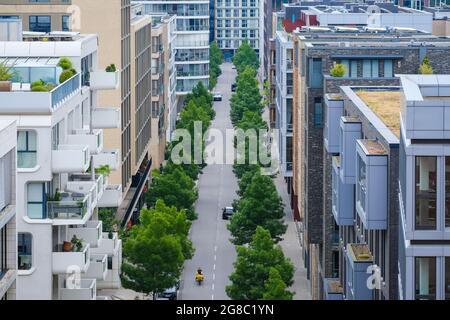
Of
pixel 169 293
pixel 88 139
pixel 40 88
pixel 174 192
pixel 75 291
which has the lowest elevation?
pixel 169 293

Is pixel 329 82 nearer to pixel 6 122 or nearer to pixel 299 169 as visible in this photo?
pixel 299 169

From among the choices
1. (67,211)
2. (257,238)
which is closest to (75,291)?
(67,211)

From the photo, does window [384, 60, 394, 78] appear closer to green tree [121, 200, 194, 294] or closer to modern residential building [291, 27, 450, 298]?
modern residential building [291, 27, 450, 298]

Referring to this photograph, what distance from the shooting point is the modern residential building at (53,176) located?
3806 cm

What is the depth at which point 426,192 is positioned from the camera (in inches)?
1138

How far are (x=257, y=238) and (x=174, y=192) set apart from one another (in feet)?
73.4

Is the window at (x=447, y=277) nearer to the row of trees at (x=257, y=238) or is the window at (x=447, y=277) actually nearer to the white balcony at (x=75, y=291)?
the white balcony at (x=75, y=291)

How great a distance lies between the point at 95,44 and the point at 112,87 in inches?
93.3

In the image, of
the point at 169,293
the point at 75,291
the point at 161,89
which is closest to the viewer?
the point at 75,291

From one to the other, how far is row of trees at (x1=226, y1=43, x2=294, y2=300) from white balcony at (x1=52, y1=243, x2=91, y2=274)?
762 inches

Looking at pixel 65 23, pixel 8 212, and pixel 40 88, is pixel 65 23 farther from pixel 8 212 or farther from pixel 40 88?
pixel 8 212

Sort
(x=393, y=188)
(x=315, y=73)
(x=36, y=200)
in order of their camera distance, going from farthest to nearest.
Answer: (x=315, y=73) → (x=36, y=200) → (x=393, y=188)

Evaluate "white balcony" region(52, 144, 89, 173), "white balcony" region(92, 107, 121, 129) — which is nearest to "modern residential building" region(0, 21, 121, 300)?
"white balcony" region(52, 144, 89, 173)
